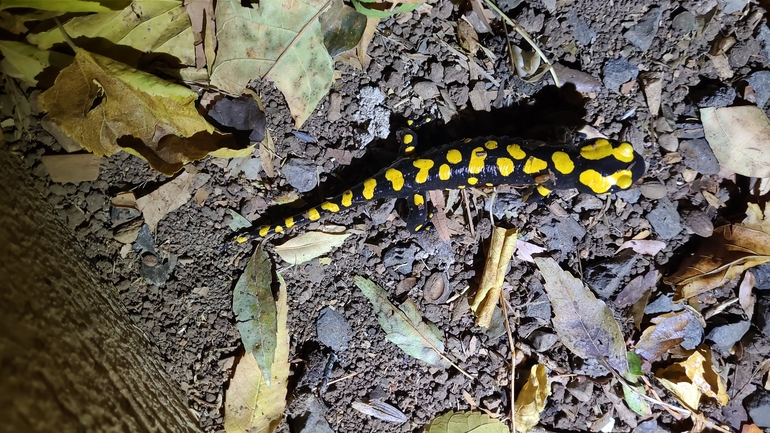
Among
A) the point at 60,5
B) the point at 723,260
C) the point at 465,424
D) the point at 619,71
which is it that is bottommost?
→ the point at 465,424

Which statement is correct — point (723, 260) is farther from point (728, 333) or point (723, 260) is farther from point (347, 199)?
point (347, 199)

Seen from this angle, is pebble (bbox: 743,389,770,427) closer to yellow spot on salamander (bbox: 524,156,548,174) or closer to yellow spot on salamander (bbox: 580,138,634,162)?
yellow spot on salamander (bbox: 580,138,634,162)

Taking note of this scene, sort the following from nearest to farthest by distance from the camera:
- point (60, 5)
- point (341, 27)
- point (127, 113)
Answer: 1. point (60, 5)
2. point (127, 113)
3. point (341, 27)

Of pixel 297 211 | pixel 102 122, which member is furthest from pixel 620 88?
pixel 102 122

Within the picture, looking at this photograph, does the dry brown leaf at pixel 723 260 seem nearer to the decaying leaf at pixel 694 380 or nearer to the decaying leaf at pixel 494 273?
the decaying leaf at pixel 694 380

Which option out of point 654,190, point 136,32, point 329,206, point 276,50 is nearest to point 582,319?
point 654,190

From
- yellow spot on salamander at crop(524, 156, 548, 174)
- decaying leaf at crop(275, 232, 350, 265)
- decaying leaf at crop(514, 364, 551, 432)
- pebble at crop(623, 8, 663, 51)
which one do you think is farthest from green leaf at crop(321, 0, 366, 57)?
decaying leaf at crop(514, 364, 551, 432)

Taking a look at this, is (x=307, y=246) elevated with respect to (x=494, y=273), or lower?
elevated
